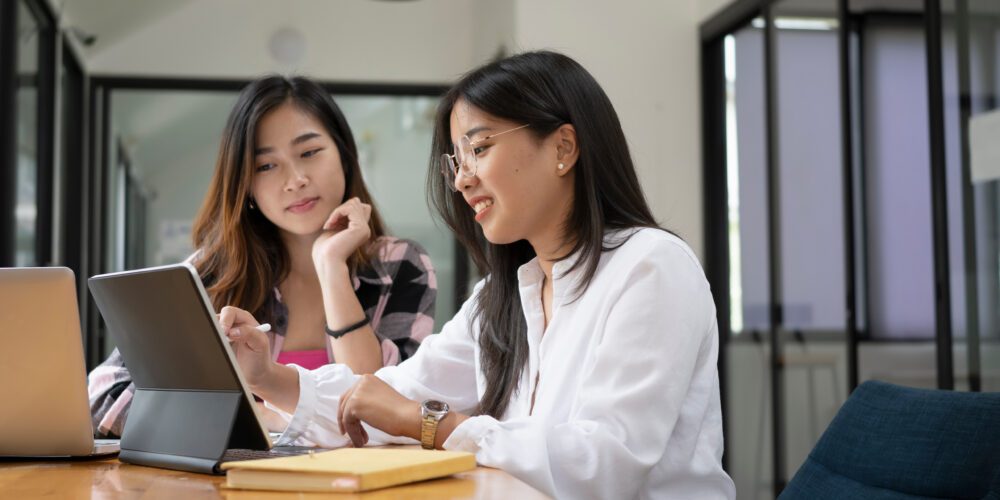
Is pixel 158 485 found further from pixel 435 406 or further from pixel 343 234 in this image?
pixel 343 234

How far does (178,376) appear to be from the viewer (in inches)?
57.7

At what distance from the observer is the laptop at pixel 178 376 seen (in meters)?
1.35

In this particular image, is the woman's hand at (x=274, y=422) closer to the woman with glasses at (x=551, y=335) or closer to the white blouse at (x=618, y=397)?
the woman with glasses at (x=551, y=335)

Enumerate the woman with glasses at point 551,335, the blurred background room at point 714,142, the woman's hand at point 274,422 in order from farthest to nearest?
the blurred background room at point 714,142 → the woman's hand at point 274,422 → the woman with glasses at point 551,335

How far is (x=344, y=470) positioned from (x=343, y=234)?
1.34 m

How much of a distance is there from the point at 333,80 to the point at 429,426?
497 cm

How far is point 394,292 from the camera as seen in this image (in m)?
2.53

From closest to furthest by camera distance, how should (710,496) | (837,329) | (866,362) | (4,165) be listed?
(710,496)
(866,362)
(837,329)
(4,165)

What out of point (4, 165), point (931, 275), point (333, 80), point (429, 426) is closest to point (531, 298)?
point (429, 426)

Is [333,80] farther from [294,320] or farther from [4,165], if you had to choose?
[294,320]

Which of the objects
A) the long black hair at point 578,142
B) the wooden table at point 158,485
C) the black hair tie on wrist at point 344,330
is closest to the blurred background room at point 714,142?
the black hair tie on wrist at point 344,330

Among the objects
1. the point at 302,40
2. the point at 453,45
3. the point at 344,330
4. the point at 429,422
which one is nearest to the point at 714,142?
the point at 453,45

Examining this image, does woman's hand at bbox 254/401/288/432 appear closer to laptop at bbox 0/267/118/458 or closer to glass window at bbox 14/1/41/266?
laptop at bbox 0/267/118/458

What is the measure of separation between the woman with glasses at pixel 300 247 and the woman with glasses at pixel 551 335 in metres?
0.45
